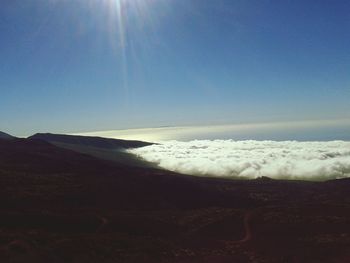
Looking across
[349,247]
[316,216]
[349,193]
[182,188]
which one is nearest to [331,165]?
[349,193]

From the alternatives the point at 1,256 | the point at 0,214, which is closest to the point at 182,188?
the point at 0,214

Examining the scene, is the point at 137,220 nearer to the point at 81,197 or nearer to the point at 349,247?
the point at 81,197

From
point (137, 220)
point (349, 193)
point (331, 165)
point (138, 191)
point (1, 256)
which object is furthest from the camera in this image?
point (331, 165)

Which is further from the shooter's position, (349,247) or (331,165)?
(331,165)

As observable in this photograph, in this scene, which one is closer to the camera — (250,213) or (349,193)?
(250,213)

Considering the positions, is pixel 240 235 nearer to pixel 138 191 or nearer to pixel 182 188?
pixel 138 191

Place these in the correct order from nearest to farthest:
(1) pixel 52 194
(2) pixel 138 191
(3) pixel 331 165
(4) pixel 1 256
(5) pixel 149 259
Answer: (4) pixel 1 256
(5) pixel 149 259
(1) pixel 52 194
(2) pixel 138 191
(3) pixel 331 165
